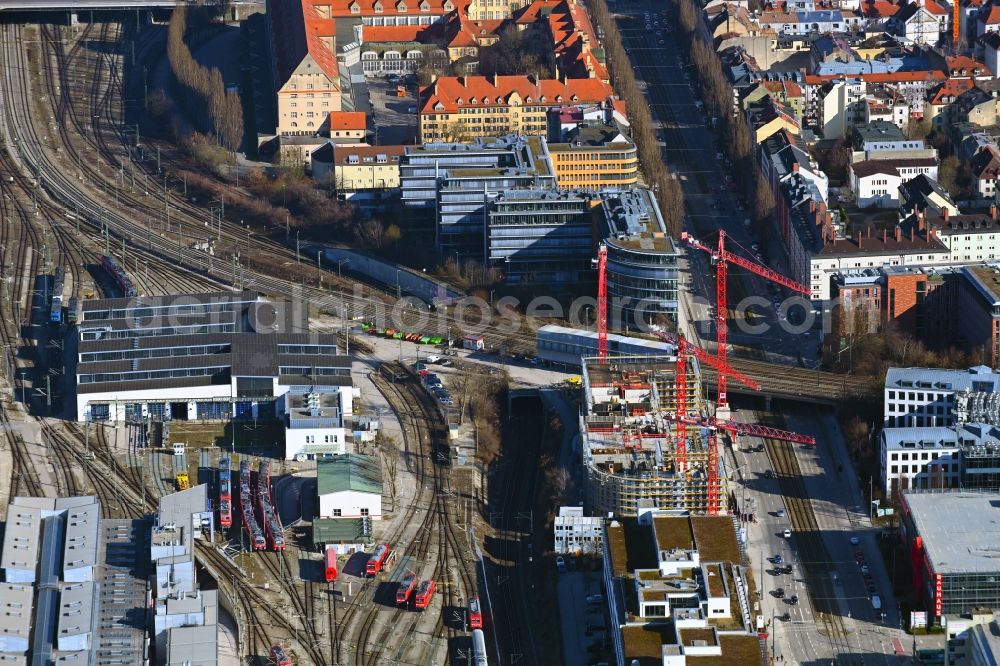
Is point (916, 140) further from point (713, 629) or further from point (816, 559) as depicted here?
point (713, 629)

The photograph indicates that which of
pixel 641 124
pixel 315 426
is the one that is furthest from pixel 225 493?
pixel 641 124

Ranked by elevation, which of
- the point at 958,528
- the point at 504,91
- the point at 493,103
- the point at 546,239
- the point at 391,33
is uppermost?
the point at 391,33

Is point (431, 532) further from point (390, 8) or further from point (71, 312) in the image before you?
point (390, 8)

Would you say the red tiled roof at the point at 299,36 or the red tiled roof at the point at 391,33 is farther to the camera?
the red tiled roof at the point at 391,33

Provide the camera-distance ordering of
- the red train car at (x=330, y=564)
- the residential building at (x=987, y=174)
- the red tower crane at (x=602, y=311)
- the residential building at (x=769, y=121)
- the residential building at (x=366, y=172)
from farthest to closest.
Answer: the residential building at (x=769, y=121) → the residential building at (x=366, y=172) → the residential building at (x=987, y=174) → the red tower crane at (x=602, y=311) → the red train car at (x=330, y=564)

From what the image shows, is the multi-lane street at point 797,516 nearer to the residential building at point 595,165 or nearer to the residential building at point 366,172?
the residential building at point 595,165

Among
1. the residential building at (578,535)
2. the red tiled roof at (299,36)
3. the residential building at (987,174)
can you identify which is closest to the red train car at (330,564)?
the residential building at (578,535)
